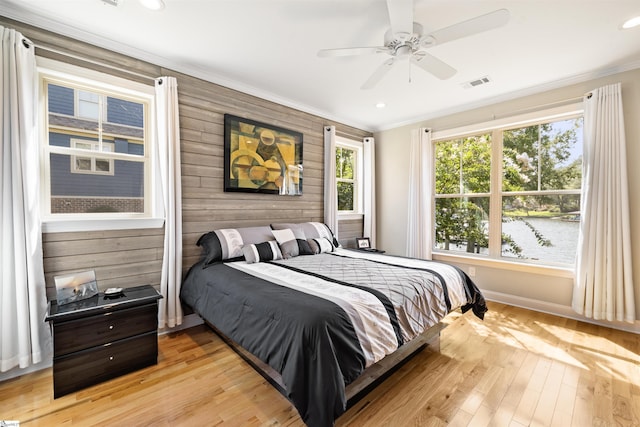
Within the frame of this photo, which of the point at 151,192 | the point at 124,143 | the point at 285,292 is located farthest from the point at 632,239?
the point at 124,143

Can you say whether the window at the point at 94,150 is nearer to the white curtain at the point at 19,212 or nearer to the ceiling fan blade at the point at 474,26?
the white curtain at the point at 19,212

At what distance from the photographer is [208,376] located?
2049mm

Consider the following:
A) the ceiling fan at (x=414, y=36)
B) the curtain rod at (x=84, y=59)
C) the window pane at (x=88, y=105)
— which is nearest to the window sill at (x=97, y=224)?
the window pane at (x=88, y=105)

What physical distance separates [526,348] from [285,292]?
2221 millimetres

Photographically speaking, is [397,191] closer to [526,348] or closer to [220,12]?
[526,348]

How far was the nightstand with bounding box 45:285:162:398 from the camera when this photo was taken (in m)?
1.83

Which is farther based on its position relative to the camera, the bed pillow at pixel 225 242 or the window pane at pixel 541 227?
the window pane at pixel 541 227

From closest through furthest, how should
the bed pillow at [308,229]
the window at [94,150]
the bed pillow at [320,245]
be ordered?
the window at [94,150] → the bed pillow at [320,245] → the bed pillow at [308,229]

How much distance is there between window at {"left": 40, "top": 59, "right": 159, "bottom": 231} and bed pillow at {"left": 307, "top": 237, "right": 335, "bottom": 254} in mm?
1656

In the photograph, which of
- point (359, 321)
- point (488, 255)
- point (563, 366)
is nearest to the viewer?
point (359, 321)

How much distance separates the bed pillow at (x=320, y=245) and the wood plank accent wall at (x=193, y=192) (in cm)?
60

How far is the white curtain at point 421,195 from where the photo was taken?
418cm

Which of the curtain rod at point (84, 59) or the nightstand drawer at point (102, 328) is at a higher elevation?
the curtain rod at point (84, 59)

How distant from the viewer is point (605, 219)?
2.79m
